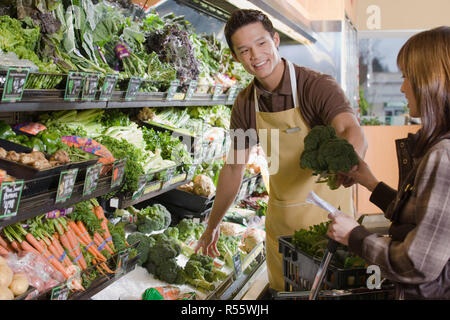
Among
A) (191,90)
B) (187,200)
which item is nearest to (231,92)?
(191,90)

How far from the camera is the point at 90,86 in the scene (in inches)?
81.3

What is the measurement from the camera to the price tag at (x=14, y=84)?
62.1 inches

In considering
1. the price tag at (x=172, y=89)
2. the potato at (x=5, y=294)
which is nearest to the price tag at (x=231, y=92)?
the price tag at (x=172, y=89)

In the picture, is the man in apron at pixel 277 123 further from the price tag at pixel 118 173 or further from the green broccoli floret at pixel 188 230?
the price tag at pixel 118 173

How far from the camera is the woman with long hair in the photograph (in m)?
1.31

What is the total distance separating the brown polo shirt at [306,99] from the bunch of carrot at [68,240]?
913mm

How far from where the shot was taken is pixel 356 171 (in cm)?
190

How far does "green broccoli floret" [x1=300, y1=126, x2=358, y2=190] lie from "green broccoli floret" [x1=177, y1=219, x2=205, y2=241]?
1.66 metres

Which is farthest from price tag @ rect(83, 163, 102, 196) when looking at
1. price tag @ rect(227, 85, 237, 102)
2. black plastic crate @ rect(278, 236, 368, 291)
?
price tag @ rect(227, 85, 237, 102)

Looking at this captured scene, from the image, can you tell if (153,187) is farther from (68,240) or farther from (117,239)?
(68,240)

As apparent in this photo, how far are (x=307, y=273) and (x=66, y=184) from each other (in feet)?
3.22

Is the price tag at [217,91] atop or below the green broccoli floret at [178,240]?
atop

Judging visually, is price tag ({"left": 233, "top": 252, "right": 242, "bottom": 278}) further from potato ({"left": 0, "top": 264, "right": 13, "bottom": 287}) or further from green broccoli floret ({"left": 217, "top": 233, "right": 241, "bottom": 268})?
potato ({"left": 0, "top": 264, "right": 13, "bottom": 287})
